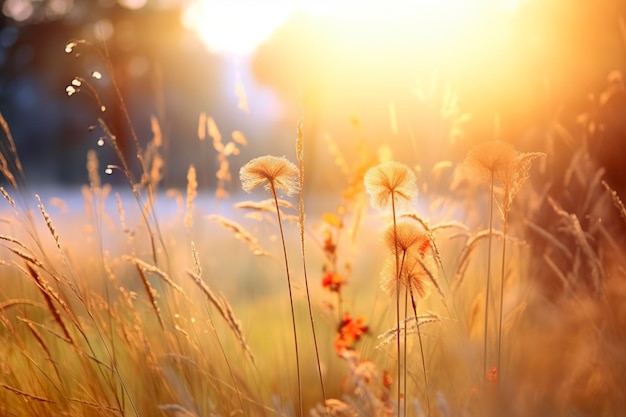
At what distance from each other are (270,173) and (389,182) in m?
0.24

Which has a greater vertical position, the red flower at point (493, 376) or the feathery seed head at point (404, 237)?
the feathery seed head at point (404, 237)

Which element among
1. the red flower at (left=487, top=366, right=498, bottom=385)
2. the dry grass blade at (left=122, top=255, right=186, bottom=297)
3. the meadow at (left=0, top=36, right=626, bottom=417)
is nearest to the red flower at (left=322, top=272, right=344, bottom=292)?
the meadow at (left=0, top=36, right=626, bottom=417)

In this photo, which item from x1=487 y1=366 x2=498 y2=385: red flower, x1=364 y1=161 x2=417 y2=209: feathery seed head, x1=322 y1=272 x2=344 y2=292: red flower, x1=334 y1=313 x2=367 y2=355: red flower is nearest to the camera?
x1=364 y1=161 x2=417 y2=209: feathery seed head

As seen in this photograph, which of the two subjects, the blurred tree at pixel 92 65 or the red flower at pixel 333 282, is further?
the blurred tree at pixel 92 65

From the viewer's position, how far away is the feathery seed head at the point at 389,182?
135 centimetres

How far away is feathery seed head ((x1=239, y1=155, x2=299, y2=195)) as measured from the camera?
4.50ft

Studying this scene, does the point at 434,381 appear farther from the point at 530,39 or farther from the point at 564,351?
the point at 530,39

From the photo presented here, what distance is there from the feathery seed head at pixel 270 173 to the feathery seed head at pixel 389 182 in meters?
0.15

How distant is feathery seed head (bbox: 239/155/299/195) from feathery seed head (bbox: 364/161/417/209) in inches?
5.8

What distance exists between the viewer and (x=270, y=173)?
1.38 meters

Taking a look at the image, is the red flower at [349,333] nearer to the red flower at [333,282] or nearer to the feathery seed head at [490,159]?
the red flower at [333,282]

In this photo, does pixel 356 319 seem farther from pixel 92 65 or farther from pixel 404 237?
pixel 92 65

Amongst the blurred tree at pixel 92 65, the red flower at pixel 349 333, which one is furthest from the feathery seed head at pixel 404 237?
the blurred tree at pixel 92 65

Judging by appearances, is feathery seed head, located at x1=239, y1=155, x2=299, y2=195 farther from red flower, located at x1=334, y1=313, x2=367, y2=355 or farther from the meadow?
red flower, located at x1=334, y1=313, x2=367, y2=355
